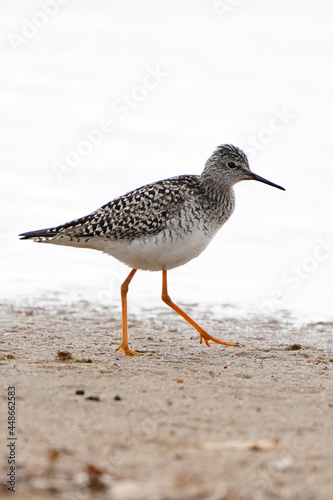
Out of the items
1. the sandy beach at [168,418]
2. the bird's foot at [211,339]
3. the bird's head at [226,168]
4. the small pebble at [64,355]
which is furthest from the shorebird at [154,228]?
the small pebble at [64,355]

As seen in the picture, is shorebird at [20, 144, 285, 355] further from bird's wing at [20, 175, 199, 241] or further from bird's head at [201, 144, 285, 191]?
bird's head at [201, 144, 285, 191]

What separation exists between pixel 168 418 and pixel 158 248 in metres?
3.02

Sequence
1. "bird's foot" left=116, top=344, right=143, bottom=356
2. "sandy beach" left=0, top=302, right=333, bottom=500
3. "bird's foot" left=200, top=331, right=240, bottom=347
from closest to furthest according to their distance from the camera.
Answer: "sandy beach" left=0, top=302, right=333, bottom=500, "bird's foot" left=116, top=344, right=143, bottom=356, "bird's foot" left=200, top=331, right=240, bottom=347

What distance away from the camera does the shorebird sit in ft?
25.5

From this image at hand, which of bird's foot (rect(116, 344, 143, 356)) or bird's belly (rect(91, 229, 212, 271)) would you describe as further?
bird's belly (rect(91, 229, 212, 271))

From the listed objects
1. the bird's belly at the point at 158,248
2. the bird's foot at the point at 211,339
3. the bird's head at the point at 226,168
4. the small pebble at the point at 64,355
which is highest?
the bird's head at the point at 226,168

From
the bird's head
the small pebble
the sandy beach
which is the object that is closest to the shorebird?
the bird's head

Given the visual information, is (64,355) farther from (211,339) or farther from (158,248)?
(211,339)

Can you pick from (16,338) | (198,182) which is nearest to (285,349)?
(198,182)

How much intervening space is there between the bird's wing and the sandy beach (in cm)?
109

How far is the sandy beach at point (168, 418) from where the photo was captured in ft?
12.8

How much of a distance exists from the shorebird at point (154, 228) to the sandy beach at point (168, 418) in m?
0.77

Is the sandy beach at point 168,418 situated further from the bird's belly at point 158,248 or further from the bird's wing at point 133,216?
the bird's wing at point 133,216

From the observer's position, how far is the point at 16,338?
7.75 metres
